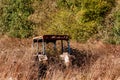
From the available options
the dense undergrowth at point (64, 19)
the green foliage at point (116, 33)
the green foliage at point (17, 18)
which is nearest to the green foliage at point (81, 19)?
the dense undergrowth at point (64, 19)

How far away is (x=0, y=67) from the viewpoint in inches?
253

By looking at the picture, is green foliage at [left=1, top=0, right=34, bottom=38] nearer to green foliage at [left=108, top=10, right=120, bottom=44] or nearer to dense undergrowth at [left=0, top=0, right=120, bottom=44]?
dense undergrowth at [left=0, top=0, right=120, bottom=44]

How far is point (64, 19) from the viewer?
1819 centimetres

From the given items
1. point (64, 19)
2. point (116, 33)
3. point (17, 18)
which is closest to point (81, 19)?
point (64, 19)

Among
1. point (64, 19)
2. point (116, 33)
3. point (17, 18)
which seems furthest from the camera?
point (17, 18)

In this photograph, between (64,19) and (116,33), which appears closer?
(116,33)

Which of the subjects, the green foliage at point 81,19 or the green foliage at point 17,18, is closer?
the green foliage at point 81,19

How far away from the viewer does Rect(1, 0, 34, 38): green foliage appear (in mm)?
18337

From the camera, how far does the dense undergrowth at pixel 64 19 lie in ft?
57.2

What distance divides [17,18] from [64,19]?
3036mm

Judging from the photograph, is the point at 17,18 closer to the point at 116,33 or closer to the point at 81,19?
the point at 81,19

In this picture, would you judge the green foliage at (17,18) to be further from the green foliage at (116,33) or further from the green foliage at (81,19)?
the green foliage at (116,33)

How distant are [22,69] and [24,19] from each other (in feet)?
44.0

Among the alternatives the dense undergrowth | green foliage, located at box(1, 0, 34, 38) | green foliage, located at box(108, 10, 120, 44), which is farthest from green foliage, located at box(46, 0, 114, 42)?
green foliage, located at box(1, 0, 34, 38)
